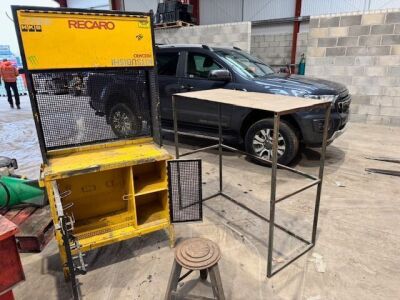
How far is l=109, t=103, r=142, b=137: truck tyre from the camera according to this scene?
2.52 meters

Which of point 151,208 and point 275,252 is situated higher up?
point 151,208

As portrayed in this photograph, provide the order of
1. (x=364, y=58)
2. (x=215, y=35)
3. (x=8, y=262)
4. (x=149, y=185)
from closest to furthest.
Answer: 1. (x=8, y=262)
2. (x=149, y=185)
3. (x=364, y=58)
4. (x=215, y=35)

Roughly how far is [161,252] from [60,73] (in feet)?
5.45

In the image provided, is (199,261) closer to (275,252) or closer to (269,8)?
(275,252)

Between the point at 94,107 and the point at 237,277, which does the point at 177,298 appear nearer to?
the point at 237,277

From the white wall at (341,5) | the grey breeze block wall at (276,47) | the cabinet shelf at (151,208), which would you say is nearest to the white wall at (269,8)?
the white wall at (341,5)

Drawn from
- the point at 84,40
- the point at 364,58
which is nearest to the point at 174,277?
the point at 84,40

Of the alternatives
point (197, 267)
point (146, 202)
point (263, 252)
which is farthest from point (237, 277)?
point (146, 202)

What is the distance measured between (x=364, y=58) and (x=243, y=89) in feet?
12.6

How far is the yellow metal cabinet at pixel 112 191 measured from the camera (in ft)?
7.14

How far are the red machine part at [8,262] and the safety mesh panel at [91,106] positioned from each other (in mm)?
1118

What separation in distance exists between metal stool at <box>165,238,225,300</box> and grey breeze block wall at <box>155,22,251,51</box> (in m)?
7.01

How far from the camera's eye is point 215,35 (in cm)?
825

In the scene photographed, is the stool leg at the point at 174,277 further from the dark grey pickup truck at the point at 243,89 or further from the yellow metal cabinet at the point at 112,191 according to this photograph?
the dark grey pickup truck at the point at 243,89
